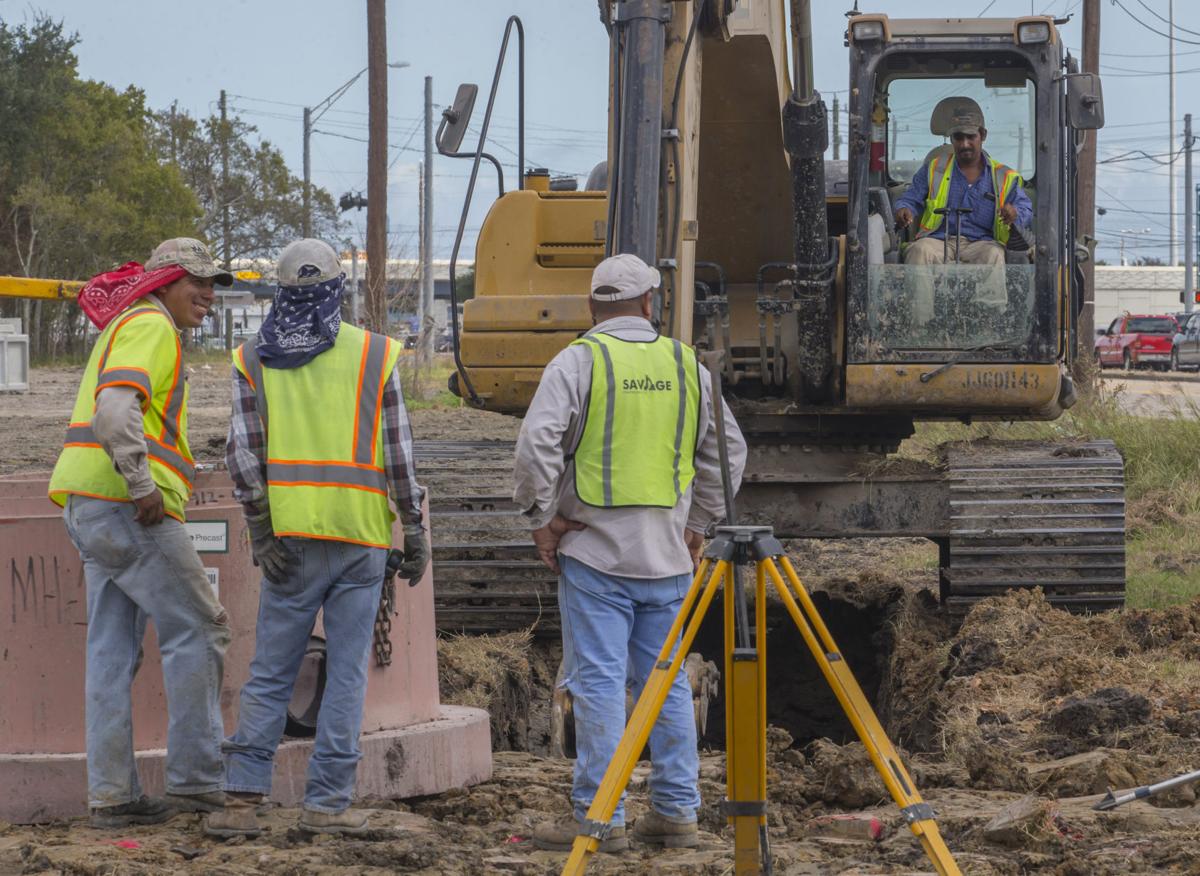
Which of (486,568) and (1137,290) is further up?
(1137,290)

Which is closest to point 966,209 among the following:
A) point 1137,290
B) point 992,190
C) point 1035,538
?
point 992,190

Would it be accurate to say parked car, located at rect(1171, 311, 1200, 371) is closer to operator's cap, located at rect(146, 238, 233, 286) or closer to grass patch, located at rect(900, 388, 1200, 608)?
grass patch, located at rect(900, 388, 1200, 608)

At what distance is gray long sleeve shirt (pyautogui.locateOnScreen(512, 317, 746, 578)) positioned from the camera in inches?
211

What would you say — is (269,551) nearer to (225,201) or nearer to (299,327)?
(299,327)

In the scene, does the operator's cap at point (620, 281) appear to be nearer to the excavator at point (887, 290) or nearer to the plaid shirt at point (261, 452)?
the plaid shirt at point (261, 452)

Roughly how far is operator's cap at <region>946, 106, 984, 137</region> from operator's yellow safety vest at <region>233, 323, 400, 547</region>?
12.9 feet

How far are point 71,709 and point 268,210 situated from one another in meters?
51.3

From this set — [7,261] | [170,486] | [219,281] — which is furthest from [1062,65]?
[7,261]

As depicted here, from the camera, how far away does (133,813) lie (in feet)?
18.2

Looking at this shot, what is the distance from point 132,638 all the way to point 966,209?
15.7ft

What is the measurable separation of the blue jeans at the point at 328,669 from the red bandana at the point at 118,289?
0.97m

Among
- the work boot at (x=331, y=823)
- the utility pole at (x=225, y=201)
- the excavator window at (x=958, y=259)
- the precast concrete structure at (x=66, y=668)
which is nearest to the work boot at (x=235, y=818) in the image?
the work boot at (x=331, y=823)

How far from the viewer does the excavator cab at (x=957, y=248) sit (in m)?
8.59

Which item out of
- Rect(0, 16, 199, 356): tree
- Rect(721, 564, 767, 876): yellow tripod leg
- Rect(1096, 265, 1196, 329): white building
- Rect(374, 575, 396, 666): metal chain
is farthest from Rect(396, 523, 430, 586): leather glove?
Rect(1096, 265, 1196, 329): white building
